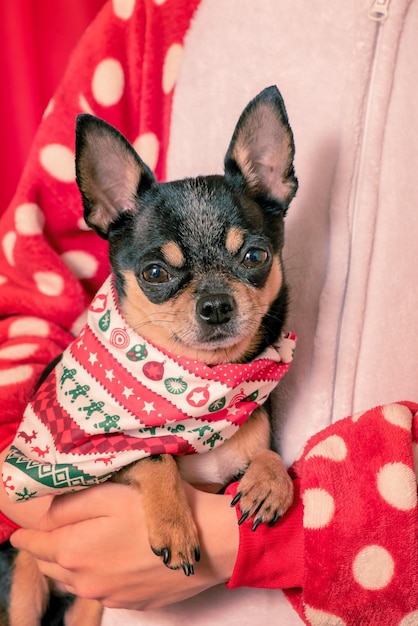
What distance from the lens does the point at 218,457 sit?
3.26ft

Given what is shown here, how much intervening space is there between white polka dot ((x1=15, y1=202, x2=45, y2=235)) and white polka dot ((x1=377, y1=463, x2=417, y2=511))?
A: 79 cm

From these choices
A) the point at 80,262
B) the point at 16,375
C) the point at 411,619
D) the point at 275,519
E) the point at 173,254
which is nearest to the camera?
the point at 411,619

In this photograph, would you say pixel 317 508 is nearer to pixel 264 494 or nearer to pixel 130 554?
pixel 264 494

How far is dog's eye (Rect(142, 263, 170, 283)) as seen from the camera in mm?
959

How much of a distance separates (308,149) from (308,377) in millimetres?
388

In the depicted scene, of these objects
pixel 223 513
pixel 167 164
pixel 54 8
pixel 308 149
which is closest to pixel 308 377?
pixel 223 513

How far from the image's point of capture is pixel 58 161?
1150mm

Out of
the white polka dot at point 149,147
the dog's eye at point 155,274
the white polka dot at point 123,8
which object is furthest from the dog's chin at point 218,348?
the white polka dot at point 123,8

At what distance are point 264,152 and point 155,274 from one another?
29 centimetres

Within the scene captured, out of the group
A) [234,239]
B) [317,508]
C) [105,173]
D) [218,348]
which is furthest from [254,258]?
[317,508]

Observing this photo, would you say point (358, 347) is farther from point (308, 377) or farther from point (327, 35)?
point (327, 35)

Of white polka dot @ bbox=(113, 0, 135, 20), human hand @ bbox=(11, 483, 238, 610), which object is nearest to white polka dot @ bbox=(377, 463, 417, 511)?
human hand @ bbox=(11, 483, 238, 610)

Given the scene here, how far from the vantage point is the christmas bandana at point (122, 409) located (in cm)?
89

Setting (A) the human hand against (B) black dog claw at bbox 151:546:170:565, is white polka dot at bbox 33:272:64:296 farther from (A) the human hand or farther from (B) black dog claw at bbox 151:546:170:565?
(B) black dog claw at bbox 151:546:170:565
